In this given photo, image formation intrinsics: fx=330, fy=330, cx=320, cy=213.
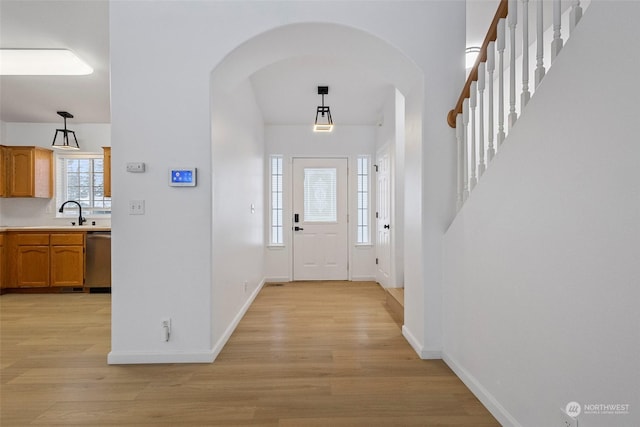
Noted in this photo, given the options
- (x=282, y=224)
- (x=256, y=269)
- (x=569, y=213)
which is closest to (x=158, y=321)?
(x=256, y=269)

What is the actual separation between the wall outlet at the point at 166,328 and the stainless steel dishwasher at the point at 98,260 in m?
2.97

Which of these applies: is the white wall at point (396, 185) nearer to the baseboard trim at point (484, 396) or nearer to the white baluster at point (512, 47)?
the baseboard trim at point (484, 396)

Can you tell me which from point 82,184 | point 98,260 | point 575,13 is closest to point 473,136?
point 575,13

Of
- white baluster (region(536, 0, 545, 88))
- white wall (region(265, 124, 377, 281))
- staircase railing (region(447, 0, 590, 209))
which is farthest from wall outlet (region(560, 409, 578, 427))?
white wall (region(265, 124, 377, 281))

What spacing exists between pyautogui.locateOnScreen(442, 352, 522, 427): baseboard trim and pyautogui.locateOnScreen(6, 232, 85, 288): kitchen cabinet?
5046mm

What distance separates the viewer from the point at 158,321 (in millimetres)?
2475

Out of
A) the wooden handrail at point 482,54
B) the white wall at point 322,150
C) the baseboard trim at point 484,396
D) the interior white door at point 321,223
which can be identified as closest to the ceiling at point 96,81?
the white wall at point 322,150

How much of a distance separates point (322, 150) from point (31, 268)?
4.68 metres

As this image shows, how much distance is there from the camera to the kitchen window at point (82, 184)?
5656mm

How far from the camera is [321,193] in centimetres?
567

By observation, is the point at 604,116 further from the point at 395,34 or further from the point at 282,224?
the point at 282,224

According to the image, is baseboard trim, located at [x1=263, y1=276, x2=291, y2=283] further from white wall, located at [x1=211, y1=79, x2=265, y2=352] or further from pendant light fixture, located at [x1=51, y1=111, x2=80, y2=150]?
pendant light fixture, located at [x1=51, y1=111, x2=80, y2=150]

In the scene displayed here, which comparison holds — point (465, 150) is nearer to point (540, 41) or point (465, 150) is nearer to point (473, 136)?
point (473, 136)

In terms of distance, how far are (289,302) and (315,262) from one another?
1.52m
